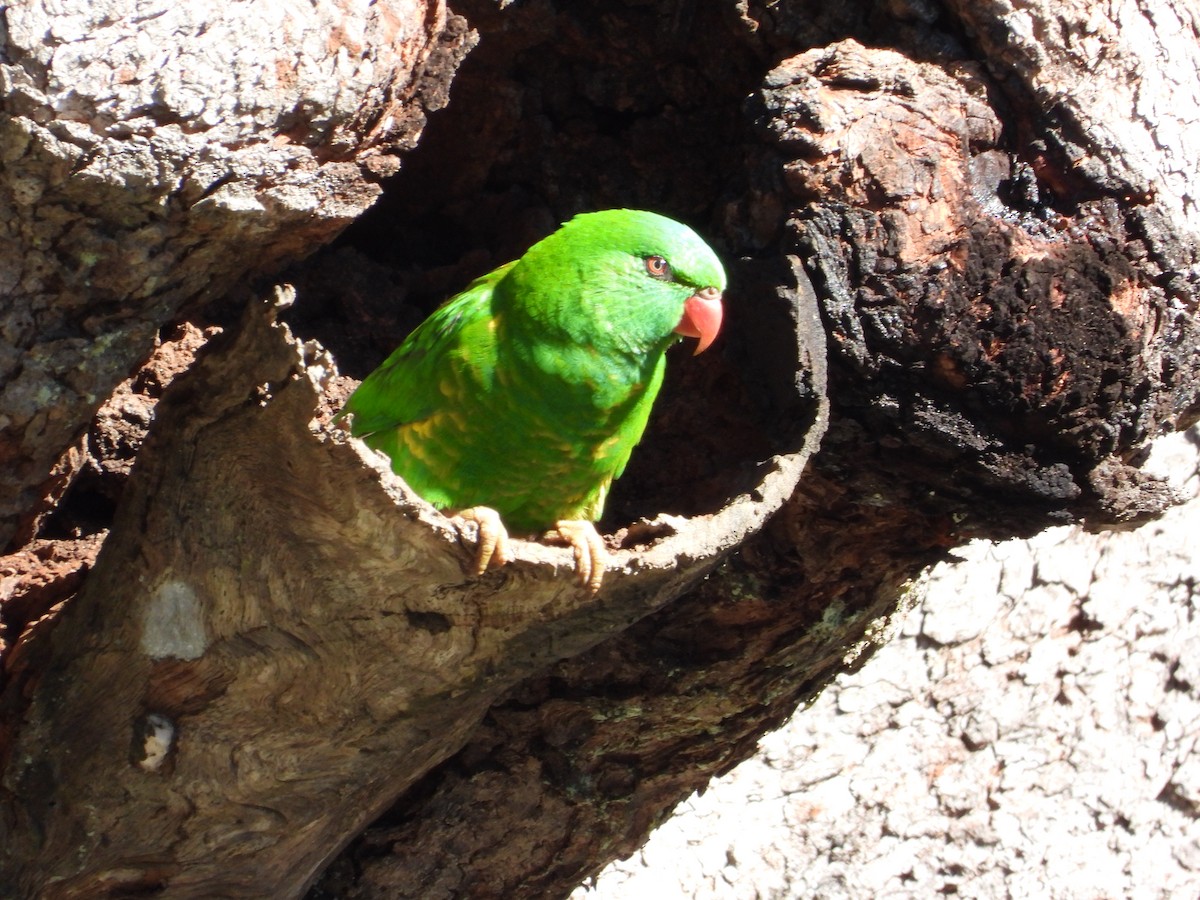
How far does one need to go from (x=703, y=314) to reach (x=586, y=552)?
0.66 m

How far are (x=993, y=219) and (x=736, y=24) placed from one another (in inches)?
32.4

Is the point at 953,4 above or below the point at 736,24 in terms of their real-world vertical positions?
above

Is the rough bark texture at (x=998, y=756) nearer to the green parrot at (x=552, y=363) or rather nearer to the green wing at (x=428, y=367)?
the green parrot at (x=552, y=363)

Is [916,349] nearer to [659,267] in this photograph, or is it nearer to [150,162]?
[659,267]

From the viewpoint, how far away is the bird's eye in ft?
7.70

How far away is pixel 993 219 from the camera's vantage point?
7.20ft

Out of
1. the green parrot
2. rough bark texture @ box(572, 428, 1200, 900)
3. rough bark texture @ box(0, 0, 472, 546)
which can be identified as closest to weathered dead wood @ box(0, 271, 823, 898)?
rough bark texture @ box(0, 0, 472, 546)

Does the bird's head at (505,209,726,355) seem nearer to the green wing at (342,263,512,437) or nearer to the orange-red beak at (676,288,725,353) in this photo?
the orange-red beak at (676,288,725,353)

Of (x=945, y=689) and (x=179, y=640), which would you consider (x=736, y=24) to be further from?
(x=945, y=689)

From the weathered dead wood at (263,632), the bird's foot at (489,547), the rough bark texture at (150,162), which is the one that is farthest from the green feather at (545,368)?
the bird's foot at (489,547)

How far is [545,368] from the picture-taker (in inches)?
92.9

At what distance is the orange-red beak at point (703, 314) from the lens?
2340 mm

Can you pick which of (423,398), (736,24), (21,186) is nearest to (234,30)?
(21,186)

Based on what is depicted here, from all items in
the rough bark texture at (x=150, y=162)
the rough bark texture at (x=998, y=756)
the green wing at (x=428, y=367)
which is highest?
the rough bark texture at (x=150, y=162)
